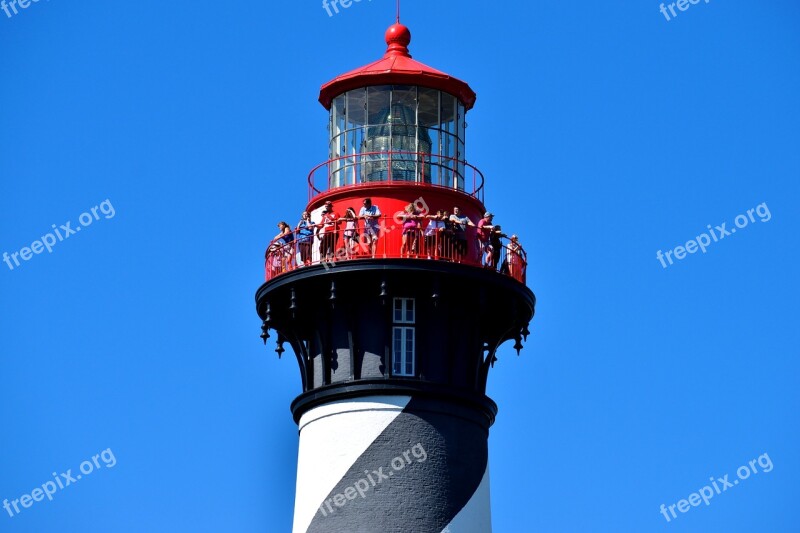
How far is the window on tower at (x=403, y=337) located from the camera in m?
52.3

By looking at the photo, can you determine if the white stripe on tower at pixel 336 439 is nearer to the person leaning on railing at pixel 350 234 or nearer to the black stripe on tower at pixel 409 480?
the black stripe on tower at pixel 409 480

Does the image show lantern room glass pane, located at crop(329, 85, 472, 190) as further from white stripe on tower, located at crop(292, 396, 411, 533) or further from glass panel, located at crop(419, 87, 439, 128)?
white stripe on tower, located at crop(292, 396, 411, 533)

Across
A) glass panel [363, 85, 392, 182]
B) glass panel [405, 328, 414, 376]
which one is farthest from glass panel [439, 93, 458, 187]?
glass panel [405, 328, 414, 376]

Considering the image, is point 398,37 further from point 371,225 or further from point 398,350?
point 398,350

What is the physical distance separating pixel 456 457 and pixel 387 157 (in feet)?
21.7

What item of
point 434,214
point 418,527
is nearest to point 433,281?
point 434,214

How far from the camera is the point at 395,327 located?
52500 mm

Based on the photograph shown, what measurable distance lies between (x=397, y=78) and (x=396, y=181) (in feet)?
7.85

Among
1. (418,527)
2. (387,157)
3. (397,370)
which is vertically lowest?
(418,527)

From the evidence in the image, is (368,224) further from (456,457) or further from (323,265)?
(456,457)

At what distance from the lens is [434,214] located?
2080 inches

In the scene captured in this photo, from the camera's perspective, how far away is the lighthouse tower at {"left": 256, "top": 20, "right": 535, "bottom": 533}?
2036 inches

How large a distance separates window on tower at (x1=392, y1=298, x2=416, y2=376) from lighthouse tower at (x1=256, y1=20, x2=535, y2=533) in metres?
0.03

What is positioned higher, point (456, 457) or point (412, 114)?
point (412, 114)
